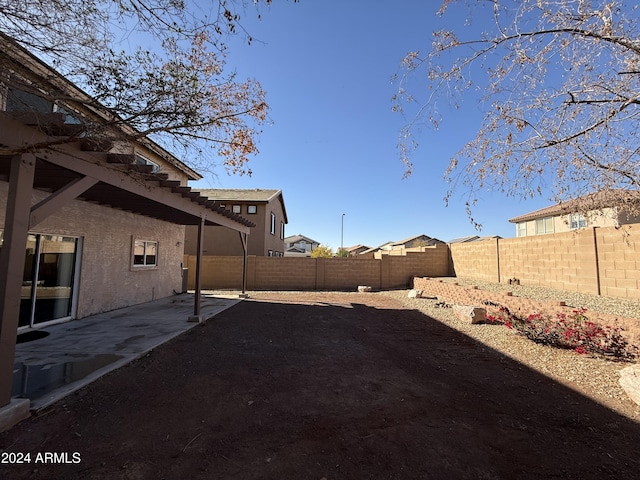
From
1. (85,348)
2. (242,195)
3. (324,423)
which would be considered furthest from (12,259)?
(242,195)

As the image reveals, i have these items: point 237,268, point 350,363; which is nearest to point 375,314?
point 350,363

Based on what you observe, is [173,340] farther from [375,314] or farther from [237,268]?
[237,268]

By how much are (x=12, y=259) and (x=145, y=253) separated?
7.82 meters

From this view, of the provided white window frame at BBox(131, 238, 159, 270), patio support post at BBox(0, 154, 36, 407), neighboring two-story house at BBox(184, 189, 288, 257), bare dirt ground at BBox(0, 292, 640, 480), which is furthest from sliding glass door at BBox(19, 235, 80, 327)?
neighboring two-story house at BBox(184, 189, 288, 257)

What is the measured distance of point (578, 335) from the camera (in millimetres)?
5527

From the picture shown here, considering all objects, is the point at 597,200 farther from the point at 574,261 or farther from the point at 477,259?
the point at 477,259

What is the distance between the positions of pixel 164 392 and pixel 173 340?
2452 millimetres

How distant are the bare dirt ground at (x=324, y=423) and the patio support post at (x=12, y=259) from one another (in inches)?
26.2

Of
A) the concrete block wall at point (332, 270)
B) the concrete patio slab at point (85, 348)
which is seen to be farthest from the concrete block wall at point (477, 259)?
the concrete patio slab at point (85, 348)

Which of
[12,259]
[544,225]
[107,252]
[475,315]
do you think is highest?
[544,225]

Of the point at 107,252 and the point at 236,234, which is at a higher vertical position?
the point at 236,234

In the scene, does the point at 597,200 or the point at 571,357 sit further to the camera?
the point at 571,357

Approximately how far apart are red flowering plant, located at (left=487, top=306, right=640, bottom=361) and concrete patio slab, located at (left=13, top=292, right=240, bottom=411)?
7.36 metres

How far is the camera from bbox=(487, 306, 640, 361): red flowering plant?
5.16 m
